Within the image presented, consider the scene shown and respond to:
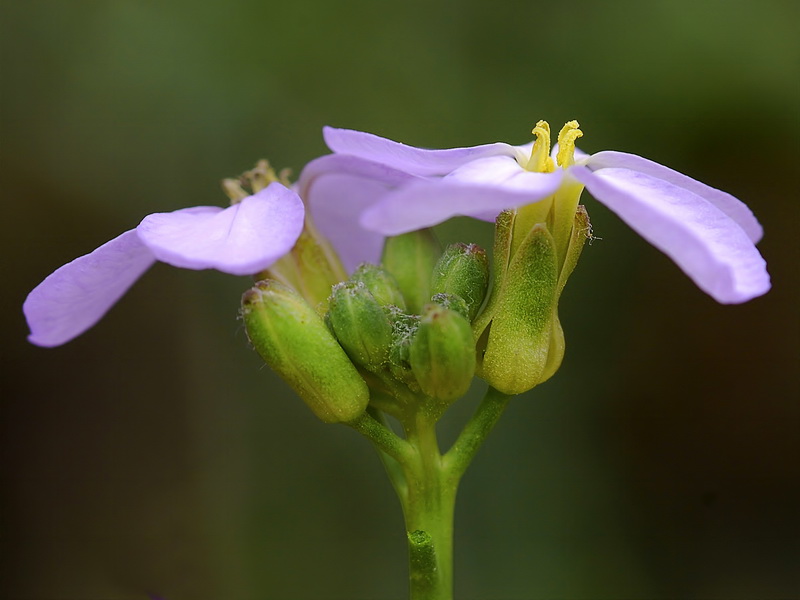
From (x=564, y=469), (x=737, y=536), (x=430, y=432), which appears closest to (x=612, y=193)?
(x=430, y=432)

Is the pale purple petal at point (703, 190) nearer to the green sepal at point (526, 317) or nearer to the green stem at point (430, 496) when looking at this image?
the green sepal at point (526, 317)

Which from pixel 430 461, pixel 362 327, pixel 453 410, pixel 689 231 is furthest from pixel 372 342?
pixel 453 410

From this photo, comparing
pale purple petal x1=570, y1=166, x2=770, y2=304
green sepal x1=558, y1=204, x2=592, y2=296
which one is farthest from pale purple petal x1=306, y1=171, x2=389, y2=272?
pale purple petal x1=570, y1=166, x2=770, y2=304

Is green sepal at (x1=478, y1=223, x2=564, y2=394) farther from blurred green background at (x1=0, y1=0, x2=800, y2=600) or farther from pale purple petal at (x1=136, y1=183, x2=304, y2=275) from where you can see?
blurred green background at (x1=0, y1=0, x2=800, y2=600)

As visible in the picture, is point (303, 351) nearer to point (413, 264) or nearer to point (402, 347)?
point (402, 347)

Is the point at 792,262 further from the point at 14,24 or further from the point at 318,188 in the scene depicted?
the point at 14,24
